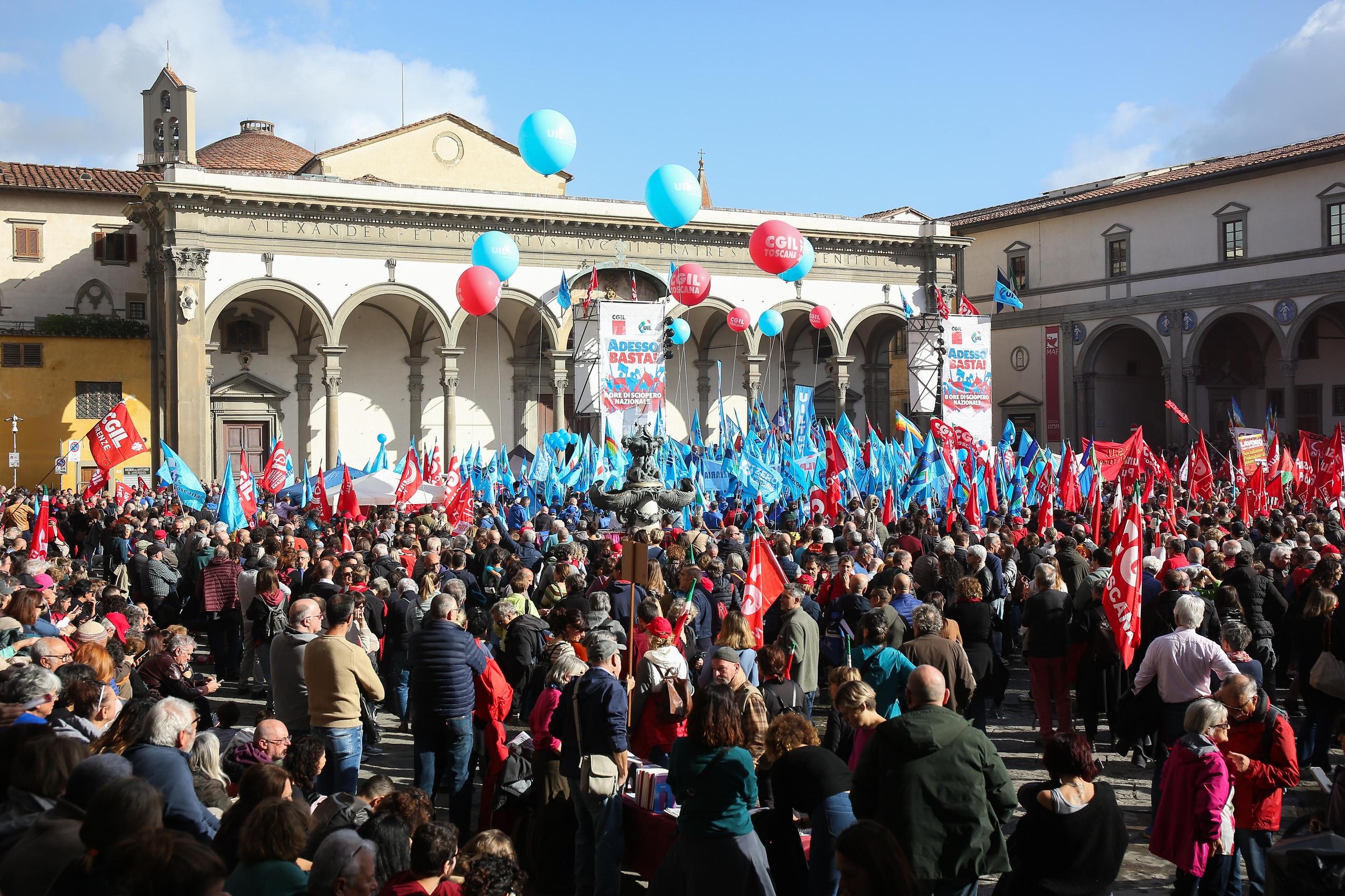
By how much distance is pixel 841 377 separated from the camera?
3528 centimetres

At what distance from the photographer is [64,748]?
14.4ft

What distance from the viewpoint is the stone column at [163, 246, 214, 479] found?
2770 centimetres

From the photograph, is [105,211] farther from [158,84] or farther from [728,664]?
[728,664]

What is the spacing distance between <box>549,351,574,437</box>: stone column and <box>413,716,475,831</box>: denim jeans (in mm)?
24434

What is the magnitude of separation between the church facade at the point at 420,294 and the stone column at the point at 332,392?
6 cm

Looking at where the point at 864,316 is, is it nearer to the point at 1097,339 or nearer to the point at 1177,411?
the point at 1097,339

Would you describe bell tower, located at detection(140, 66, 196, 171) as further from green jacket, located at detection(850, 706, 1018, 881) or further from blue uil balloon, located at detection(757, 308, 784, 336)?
green jacket, located at detection(850, 706, 1018, 881)

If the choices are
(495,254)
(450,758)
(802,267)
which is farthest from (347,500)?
(802,267)

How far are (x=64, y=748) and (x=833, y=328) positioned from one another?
31.3 meters

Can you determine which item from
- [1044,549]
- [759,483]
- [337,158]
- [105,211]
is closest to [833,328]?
[337,158]

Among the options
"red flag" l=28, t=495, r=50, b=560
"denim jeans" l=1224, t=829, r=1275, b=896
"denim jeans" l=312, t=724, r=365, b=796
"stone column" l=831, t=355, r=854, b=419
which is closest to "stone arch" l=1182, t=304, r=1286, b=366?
"stone column" l=831, t=355, r=854, b=419

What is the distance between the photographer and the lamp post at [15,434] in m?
29.6

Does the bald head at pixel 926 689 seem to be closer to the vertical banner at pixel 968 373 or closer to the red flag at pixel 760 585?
the red flag at pixel 760 585

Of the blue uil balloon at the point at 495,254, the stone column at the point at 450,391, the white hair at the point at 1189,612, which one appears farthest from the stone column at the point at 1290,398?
the white hair at the point at 1189,612
